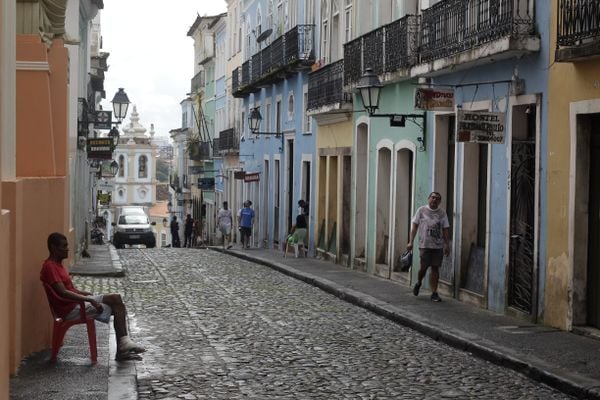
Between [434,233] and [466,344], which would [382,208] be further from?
[466,344]

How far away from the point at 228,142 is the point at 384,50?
94.1 ft

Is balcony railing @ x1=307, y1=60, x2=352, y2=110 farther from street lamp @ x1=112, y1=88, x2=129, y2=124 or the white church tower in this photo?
the white church tower

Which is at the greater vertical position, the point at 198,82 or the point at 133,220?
the point at 198,82

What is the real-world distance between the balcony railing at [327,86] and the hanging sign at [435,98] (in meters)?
7.92

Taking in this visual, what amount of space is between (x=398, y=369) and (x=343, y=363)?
0.61 meters

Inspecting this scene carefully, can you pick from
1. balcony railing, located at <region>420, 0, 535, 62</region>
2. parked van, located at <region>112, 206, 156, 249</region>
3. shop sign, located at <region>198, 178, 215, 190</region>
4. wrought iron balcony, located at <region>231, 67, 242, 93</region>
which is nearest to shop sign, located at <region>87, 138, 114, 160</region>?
balcony railing, located at <region>420, 0, 535, 62</region>

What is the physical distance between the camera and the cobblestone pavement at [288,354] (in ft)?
33.6

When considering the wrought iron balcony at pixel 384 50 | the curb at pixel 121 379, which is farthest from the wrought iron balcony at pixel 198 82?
the curb at pixel 121 379

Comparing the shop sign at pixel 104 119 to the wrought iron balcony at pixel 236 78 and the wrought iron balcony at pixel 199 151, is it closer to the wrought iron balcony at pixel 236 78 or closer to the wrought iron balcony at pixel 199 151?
the wrought iron balcony at pixel 236 78

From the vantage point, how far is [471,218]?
17.6 meters

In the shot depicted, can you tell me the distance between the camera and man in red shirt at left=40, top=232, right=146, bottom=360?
1070 centimetres

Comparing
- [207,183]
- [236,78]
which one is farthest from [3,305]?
[207,183]

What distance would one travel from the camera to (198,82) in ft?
223

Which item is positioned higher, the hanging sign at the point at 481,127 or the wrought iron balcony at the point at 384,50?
the wrought iron balcony at the point at 384,50
